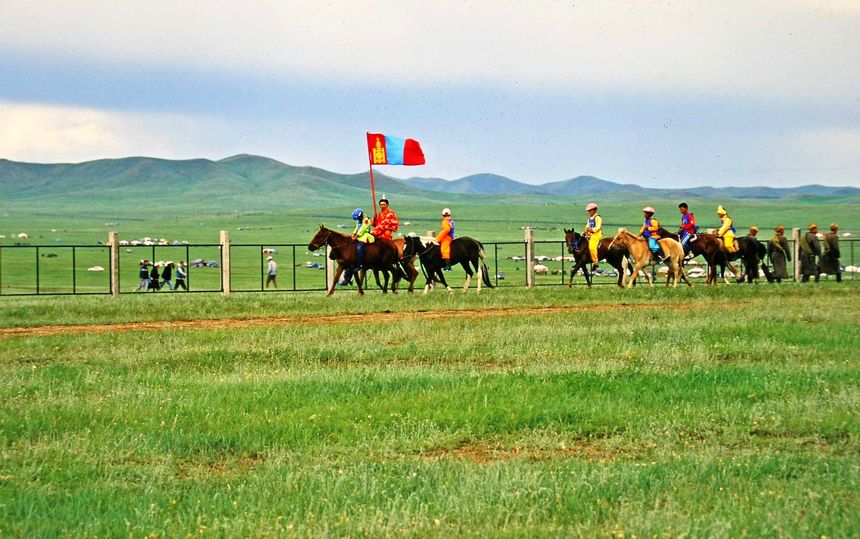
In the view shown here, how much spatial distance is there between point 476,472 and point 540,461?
95 centimetres

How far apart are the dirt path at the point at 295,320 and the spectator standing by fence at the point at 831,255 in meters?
15.6

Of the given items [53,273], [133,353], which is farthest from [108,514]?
[53,273]

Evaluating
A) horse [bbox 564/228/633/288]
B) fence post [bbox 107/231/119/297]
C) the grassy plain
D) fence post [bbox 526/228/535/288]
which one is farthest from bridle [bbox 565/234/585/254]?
the grassy plain

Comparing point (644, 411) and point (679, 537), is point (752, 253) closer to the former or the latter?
point (644, 411)

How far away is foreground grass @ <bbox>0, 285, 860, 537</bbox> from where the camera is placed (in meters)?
8.49

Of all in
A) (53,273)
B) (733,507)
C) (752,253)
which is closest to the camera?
(733,507)

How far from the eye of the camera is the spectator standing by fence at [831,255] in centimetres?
4197

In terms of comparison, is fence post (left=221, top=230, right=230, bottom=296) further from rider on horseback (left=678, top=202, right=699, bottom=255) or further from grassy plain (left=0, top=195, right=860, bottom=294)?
grassy plain (left=0, top=195, right=860, bottom=294)

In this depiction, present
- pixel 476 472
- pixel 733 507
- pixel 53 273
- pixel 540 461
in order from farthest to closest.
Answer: pixel 53 273 < pixel 540 461 < pixel 476 472 < pixel 733 507

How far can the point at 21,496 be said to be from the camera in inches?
358

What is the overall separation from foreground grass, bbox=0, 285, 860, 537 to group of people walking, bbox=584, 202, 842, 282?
50.6ft

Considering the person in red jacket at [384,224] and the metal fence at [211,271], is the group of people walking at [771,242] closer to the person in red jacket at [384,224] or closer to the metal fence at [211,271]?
the metal fence at [211,271]

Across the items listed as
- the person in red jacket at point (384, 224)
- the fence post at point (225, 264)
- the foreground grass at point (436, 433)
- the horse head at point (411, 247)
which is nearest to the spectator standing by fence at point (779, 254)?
the horse head at point (411, 247)

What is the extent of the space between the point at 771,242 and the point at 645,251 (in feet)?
29.6
